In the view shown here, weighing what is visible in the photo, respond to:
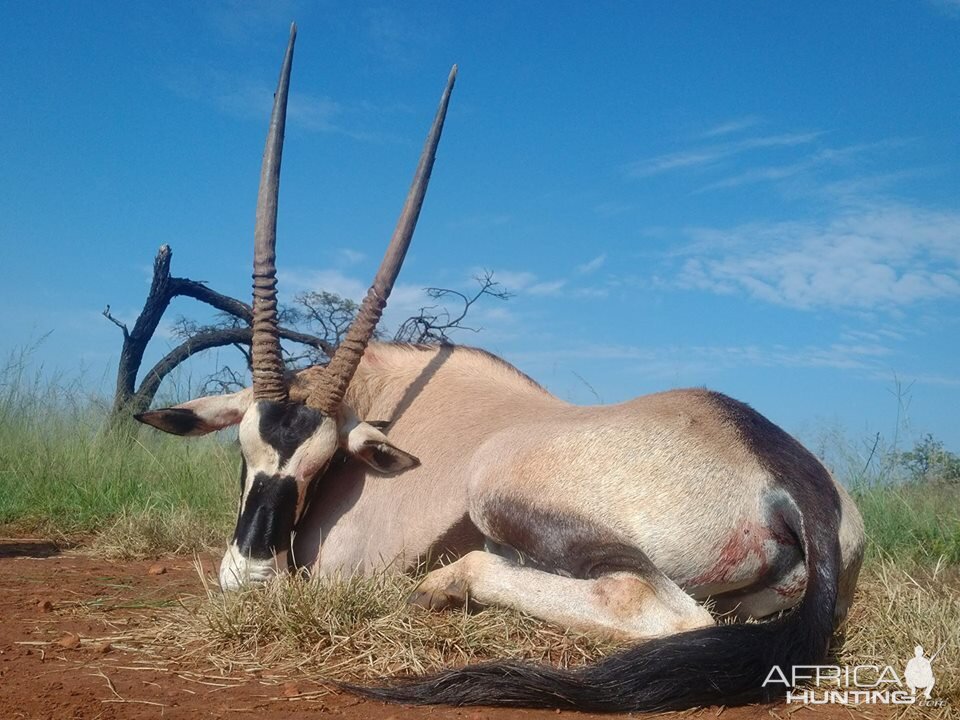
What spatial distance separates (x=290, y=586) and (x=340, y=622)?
10.7 inches

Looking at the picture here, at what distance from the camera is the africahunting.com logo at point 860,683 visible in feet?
9.62

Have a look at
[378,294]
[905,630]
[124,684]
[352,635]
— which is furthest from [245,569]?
[905,630]

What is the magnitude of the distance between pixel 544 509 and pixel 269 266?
77.6 inches

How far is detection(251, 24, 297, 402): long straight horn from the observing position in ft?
14.1

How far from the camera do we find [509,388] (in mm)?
4836

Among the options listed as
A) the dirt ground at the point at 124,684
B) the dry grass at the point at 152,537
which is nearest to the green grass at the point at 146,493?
the dry grass at the point at 152,537

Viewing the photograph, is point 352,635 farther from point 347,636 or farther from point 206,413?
point 206,413

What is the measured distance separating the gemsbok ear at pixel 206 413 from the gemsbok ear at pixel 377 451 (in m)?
0.60

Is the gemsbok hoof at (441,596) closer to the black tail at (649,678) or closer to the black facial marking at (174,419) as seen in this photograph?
the black tail at (649,678)

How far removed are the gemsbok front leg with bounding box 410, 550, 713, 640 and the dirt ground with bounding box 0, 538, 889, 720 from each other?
1.27 feet

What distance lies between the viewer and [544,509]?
348 centimetres

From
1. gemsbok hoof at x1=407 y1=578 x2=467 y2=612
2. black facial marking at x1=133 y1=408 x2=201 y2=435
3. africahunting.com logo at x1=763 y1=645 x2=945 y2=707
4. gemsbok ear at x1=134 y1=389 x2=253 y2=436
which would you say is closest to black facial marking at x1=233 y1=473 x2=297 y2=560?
gemsbok ear at x1=134 y1=389 x2=253 y2=436

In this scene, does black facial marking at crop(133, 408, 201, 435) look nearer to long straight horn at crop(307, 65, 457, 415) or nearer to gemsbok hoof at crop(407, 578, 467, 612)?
long straight horn at crop(307, 65, 457, 415)

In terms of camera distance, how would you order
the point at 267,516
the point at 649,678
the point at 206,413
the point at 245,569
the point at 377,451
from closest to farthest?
the point at 649,678
the point at 245,569
the point at 267,516
the point at 377,451
the point at 206,413
